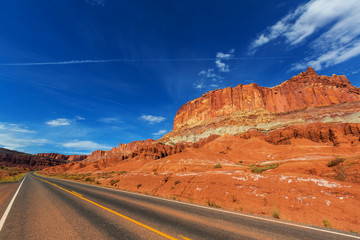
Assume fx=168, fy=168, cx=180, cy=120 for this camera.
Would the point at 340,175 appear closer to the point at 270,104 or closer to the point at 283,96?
the point at 270,104

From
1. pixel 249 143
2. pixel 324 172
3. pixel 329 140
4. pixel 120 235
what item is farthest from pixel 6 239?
pixel 329 140

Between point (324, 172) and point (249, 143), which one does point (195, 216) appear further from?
point (249, 143)

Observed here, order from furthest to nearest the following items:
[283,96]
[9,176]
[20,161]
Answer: [20,161] → [283,96] → [9,176]

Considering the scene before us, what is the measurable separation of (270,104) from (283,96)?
8.86 m

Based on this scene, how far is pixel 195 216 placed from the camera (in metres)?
7.14

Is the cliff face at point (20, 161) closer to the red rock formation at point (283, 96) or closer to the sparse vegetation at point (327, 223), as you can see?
the red rock formation at point (283, 96)

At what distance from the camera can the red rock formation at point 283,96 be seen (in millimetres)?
96438

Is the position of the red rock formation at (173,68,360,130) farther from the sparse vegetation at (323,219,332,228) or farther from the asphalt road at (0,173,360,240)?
the asphalt road at (0,173,360,240)

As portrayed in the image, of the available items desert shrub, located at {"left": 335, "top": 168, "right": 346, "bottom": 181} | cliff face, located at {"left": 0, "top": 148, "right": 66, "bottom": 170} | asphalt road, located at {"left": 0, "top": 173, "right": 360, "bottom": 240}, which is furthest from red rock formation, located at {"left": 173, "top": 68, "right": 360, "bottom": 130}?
cliff face, located at {"left": 0, "top": 148, "right": 66, "bottom": 170}

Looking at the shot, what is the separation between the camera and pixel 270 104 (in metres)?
109

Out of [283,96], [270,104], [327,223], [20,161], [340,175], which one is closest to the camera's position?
[327,223]

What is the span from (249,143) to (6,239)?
5109cm

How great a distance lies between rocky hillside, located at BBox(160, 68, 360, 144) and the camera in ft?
253

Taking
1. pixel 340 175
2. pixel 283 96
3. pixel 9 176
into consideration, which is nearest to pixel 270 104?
pixel 283 96
